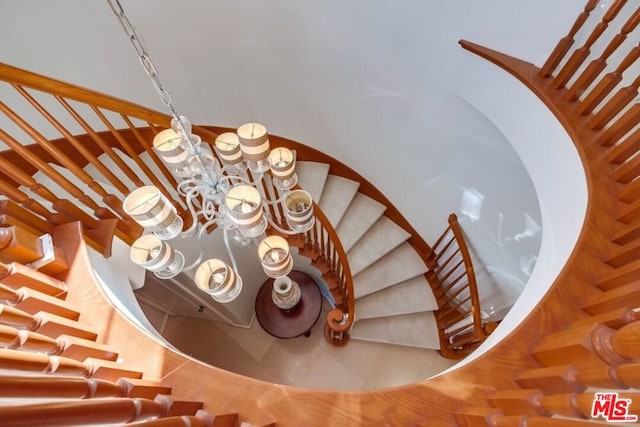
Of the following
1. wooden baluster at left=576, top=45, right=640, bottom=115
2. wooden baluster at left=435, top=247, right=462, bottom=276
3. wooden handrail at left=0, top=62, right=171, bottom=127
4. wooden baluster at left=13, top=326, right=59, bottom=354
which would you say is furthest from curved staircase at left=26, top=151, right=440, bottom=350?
wooden baluster at left=13, top=326, right=59, bottom=354

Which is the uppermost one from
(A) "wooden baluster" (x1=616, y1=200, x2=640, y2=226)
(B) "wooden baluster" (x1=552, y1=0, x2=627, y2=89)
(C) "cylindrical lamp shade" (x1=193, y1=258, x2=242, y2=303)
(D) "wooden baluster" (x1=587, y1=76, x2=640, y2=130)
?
(B) "wooden baluster" (x1=552, y1=0, x2=627, y2=89)

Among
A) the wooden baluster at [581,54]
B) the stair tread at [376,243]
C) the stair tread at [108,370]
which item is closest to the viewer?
the stair tread at [108,370]

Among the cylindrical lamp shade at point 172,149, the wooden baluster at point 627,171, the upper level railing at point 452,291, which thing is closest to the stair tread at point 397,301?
the upper level railing at point 452,291

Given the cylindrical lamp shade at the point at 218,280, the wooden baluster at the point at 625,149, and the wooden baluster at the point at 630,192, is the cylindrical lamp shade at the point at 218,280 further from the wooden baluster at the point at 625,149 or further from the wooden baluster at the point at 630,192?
the wooden baluster at the point at 625,149

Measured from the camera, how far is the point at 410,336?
10.7 ft

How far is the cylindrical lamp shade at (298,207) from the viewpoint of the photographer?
55.6 inches

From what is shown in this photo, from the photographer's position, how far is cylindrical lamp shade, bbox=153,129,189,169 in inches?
48.8

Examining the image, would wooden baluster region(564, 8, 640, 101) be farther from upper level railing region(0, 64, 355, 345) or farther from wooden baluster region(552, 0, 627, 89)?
upper level railing region(0, 64, 355, 345)

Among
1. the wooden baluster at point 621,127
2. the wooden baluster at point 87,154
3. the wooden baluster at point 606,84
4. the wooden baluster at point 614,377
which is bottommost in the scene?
the wooden baluster at point 614,377

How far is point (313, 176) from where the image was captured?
3564mm

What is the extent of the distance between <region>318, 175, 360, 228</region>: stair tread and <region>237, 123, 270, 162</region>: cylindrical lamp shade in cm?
220

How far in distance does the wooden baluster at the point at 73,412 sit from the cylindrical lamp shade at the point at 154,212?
0.54m

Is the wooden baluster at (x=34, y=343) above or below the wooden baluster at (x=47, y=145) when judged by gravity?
below

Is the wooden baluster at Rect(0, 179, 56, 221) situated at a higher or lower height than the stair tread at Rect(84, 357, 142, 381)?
higher
